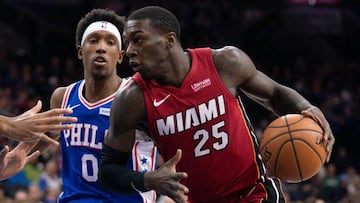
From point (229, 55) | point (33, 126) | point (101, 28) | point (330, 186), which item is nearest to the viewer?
point (33, 126)

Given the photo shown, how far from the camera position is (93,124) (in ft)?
17.4

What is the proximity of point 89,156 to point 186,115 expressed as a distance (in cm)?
101

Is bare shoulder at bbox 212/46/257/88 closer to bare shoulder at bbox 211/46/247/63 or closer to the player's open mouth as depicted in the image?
bare shoulder at bbox 211/46/247/63

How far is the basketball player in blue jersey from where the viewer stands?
524cm

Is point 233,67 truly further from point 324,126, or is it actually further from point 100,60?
point 100,60

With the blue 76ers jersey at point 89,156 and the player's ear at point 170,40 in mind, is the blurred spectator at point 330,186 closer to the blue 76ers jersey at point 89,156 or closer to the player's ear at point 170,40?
the blue 76ers jersey at point 89,156

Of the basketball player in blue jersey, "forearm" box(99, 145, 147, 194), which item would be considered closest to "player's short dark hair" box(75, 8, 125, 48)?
the basketball player in blue jersey

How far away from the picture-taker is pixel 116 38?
558cm

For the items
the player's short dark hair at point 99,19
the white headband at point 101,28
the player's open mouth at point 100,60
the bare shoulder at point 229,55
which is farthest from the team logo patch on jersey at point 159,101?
the player's short dark hair at point 99,19

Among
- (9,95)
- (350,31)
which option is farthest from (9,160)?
(350,31)

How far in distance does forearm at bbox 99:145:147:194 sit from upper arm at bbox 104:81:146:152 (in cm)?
5

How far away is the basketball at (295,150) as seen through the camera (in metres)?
4.72

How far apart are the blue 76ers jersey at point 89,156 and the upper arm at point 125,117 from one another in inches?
24.8

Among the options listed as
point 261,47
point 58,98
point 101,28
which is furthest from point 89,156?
point 261,47
